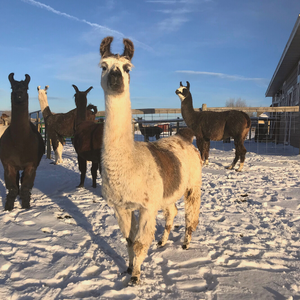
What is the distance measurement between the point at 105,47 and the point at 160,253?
239 cm

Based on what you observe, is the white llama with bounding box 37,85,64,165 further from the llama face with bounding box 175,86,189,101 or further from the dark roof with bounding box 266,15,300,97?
the dark roof with bounding box 266,15,300,97

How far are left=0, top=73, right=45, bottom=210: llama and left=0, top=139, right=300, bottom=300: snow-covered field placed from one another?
38 centimetres

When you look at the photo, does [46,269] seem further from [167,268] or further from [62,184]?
[62,184]

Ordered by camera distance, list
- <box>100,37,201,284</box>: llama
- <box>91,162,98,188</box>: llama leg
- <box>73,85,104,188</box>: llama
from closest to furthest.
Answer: <box>100,37,201,284</box>: llama → <box>73,85,104,188</box>: llama → <box>91,162,98,188</box>: llama leg

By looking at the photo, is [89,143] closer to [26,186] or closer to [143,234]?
[26,186]

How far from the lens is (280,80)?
66.9 ft

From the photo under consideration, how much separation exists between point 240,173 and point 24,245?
19.9 ft

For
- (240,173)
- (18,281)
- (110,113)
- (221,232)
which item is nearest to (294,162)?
(240,173)

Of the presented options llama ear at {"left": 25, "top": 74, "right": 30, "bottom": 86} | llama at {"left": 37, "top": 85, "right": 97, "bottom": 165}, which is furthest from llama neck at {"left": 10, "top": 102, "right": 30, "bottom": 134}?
llama at {"left": 37, "top": 85, "right": 97, "bottom": 165}

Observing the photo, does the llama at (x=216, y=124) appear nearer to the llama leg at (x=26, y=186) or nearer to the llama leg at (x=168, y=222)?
the llama leg at (x=168, y=222)

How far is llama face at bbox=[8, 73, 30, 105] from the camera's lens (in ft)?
13.0

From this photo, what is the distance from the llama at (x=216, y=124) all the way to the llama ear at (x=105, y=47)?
6.26 m

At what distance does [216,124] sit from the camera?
26.6 feet

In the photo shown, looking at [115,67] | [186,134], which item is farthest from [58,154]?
[115,67]
